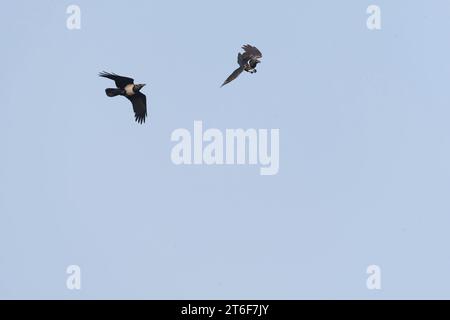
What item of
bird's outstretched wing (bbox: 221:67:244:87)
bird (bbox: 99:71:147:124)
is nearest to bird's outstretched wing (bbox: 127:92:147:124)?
bird (bbox: 99:71:147:124)

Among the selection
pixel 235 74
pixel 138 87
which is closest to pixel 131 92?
pixel 138 87

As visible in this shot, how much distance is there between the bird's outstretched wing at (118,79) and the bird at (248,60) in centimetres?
197

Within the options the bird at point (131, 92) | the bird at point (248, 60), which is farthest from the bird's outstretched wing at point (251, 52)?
the bird at point (131, 92)

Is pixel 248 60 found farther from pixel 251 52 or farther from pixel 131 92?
pixel 131 92

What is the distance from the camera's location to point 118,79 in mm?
18953

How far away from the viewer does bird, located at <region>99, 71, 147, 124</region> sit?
1895 cm

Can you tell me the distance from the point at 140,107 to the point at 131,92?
0.63 meters

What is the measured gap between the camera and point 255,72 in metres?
18.7

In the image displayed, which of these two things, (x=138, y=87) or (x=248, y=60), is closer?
(x=248, y=60)

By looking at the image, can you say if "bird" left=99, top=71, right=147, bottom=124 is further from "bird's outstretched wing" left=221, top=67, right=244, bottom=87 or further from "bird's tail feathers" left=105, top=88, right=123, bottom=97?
"bird's outstretched wing" left=221, top=67, right=244, bottom=87

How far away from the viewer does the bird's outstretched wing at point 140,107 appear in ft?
64.1
